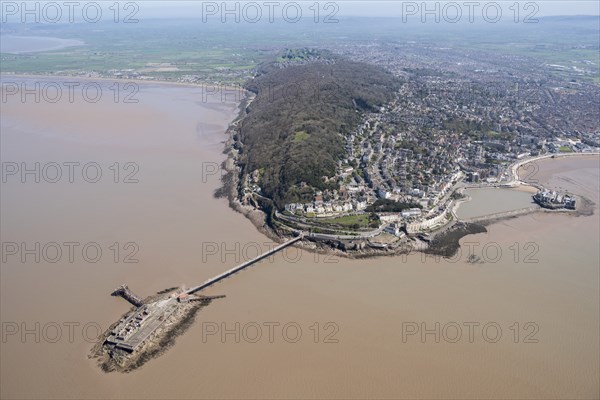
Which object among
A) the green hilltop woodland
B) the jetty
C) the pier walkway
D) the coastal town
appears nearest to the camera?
the jetty

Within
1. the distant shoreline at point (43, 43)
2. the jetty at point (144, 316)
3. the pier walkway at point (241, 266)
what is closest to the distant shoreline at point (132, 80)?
the distant shoreline at point (43, 43)

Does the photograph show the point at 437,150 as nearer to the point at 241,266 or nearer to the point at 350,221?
the point at 350,221

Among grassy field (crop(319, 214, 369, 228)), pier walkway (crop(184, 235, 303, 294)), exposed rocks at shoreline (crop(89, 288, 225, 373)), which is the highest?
grassy field (crop(319, 214, 369, 228))

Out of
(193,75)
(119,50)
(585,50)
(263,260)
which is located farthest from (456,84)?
(119,50)

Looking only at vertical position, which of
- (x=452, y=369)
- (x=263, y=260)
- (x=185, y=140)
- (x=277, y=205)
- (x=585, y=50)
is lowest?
(x=452, y=369)

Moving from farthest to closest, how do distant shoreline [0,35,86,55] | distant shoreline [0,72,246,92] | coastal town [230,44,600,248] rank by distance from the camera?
distant shoreline [0,35,86,55], distant shoreline [0,72,246,92], coastal town [230,44,600,248]

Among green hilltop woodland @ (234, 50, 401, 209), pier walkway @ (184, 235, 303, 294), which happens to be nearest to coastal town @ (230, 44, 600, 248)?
green hilltop woodland @ (234, 50, 401, 209)

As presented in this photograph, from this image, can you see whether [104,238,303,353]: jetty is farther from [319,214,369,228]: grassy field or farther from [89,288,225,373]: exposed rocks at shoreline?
[319,214,369,228]: grassy field

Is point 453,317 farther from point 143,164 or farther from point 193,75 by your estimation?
point 193,75

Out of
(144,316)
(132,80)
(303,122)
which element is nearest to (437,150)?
(303,122)

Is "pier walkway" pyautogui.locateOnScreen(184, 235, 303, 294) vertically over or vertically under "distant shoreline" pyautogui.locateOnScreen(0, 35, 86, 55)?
under
